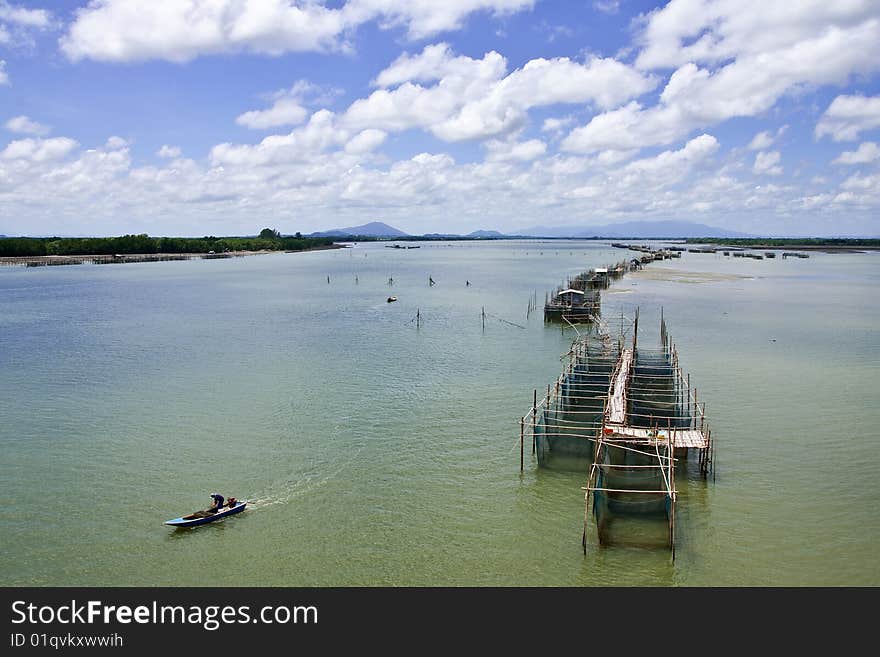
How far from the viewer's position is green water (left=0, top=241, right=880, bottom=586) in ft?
46.2

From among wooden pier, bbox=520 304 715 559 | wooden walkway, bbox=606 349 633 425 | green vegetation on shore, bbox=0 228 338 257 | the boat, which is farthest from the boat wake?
green vegetation on shore, bbox=0 228 338 257

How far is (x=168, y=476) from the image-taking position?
18406mm

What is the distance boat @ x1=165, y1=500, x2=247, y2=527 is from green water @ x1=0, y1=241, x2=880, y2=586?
8.3 inches

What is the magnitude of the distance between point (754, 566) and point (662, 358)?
60.3ft

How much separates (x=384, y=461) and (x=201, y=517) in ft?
19.3

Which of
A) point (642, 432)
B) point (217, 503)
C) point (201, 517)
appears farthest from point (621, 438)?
point (201, 517)

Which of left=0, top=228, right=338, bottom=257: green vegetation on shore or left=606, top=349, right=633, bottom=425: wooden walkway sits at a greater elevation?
left=0, top=228, right=338, bottom=257: green vegetation on shore

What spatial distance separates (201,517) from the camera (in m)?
15.3

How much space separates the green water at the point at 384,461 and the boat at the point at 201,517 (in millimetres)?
211

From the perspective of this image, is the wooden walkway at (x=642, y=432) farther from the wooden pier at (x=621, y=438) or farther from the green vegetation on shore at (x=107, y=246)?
the green vegetation on shore at (x=107, y=246)

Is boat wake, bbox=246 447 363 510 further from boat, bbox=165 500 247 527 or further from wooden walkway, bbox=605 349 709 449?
wooden walkway, bbox=605 349 709 449

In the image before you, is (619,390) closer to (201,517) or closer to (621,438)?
(621,438)
